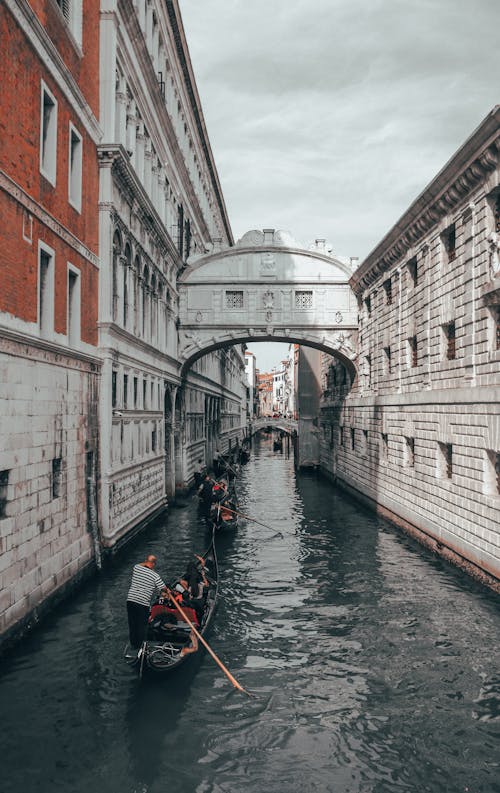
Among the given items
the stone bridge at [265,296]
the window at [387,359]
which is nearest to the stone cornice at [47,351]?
the window at [387,359]

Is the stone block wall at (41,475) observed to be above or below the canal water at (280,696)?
above

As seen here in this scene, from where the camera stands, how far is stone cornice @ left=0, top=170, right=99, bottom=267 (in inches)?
372

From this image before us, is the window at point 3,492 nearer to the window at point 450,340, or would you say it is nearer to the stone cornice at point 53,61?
the stone cornice at point 53,61

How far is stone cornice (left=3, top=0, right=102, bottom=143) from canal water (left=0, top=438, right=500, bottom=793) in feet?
30.2

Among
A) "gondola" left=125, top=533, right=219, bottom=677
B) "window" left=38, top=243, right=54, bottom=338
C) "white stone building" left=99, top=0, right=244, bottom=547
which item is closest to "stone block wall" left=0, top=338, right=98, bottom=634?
"window" left=38, top=243, right=54, bottom=338

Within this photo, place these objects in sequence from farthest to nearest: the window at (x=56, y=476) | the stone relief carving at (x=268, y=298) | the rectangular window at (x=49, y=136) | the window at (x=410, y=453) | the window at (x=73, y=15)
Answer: the stone relief carving at (x=268, y=298), the window at (x=410, y=453), the window at (x=73, y=15), the window at (x=56, y=476), the rectangular window at (x=49, y=136)

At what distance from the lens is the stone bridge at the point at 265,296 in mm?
26781

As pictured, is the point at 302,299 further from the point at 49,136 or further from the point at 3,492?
the point at 3,492

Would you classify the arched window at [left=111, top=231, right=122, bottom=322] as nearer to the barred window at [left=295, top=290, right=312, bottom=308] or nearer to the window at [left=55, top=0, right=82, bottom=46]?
the window at [left=55, top=0, right=82, bottom=46]

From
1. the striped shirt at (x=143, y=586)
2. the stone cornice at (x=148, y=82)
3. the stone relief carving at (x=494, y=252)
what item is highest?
the stone cornice at (x=148, y=82)

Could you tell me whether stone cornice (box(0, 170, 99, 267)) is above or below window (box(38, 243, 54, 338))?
above

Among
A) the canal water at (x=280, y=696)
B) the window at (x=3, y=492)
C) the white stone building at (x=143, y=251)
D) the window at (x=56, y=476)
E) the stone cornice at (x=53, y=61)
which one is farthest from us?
the white stone building at (x=143, y=251)

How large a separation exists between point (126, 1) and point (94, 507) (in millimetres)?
12261

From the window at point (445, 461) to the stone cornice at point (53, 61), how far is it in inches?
430
